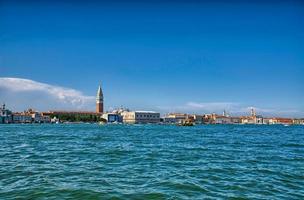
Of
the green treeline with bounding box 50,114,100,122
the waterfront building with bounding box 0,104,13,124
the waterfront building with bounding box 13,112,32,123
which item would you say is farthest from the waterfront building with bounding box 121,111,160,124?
the waterfront building with bounding box 0,104,13,124

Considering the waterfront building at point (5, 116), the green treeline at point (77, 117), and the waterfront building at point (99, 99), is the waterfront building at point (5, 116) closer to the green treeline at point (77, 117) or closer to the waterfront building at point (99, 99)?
the green treeline at point (77, 117)

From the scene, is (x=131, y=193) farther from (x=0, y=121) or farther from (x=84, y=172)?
(x=0, y=121)

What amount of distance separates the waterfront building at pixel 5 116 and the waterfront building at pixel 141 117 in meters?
57.7

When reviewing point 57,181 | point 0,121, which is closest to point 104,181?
point 57,181

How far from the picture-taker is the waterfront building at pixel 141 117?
188 m

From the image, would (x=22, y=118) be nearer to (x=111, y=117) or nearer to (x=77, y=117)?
(x=77, y=117)

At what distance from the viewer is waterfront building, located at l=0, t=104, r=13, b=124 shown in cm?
15581

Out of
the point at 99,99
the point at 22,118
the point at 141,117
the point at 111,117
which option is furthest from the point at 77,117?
the point at 141,117

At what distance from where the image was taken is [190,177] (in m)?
11.6

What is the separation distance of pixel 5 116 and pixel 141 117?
65.6 meters

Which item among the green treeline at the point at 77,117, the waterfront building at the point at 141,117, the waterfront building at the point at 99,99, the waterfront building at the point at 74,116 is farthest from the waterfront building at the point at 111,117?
the waterfront building at the point at 99,99

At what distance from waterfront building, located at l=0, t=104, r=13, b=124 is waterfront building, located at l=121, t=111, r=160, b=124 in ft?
189

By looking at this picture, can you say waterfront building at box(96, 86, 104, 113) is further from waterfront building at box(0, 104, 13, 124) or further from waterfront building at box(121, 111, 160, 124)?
waterfront building at box(0, 104, 13, 124)

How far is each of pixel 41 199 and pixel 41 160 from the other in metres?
7.60
